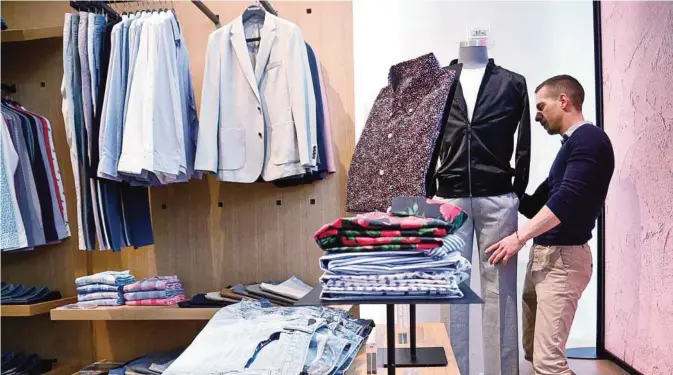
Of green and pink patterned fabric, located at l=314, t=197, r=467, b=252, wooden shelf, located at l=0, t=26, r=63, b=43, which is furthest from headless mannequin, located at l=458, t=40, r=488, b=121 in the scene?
wooden shelf, located at l=0, t=26, r=63, b=43

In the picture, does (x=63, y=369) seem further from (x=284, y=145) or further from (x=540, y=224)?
(x=540, y=224)

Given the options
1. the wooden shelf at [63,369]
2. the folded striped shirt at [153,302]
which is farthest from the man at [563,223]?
the wooden shelf at [63,369]

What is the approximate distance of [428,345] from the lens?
4.80 feet

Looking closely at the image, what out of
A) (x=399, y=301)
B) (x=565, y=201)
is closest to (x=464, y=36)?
(x=565, y=201)

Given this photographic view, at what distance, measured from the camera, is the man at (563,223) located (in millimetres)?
2039

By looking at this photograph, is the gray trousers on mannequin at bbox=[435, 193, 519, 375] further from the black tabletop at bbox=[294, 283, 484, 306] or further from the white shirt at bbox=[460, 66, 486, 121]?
the black tabletop at bbox=[294, 283, 484, 306]

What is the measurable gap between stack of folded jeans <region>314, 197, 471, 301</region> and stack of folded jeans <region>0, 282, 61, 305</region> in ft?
6.68

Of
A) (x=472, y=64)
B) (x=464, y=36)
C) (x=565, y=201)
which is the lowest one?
(x=565, y=201)

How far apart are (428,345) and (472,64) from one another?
1316 mm

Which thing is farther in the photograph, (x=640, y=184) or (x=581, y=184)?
Answer: (x=640, y=184)

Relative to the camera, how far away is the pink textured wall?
234 cm

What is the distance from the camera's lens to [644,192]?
8.36ft

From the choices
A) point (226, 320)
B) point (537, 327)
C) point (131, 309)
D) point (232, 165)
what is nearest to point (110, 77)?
point (232, 165)

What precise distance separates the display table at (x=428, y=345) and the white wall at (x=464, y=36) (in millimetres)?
1406
